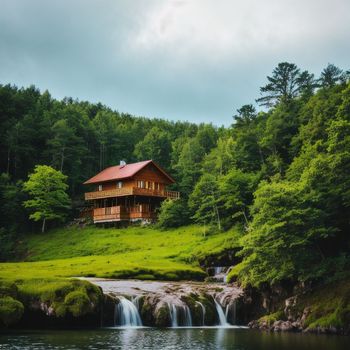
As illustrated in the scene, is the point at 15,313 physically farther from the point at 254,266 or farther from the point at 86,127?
the point at 86,127

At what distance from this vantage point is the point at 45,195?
75.2 meters

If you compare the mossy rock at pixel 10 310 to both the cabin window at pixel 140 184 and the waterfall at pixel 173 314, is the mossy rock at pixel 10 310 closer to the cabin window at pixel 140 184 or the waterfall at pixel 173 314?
the waterfall at pixel 173 314

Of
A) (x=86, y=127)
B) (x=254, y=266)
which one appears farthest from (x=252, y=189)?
(x=86, y=127)

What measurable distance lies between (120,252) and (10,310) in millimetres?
32409

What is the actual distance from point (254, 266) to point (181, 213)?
34.6 meters

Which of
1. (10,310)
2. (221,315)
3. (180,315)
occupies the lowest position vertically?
(221,315)

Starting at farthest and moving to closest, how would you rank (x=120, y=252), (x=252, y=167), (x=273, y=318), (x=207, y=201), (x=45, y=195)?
(x=45, y=195) → (x=252, y=167) → (x=207, y=201) → (x=120, y=252) → (x=273, y=318)

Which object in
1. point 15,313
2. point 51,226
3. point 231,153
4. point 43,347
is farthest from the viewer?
point 51,226

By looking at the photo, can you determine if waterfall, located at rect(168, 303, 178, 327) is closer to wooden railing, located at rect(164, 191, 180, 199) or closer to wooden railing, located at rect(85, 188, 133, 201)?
wooden railing, located at rect(85, 188, 133, 201)

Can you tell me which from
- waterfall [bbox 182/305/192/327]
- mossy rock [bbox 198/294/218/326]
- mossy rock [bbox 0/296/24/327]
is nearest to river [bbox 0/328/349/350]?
mossy rock [bbox 0/296/24/327]

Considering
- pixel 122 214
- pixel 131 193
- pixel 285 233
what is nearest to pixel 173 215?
pixel 131 193

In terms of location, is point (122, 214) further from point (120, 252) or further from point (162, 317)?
point (162, 317)

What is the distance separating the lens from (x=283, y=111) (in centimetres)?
6619

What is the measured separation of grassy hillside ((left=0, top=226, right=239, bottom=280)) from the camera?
45.7m
